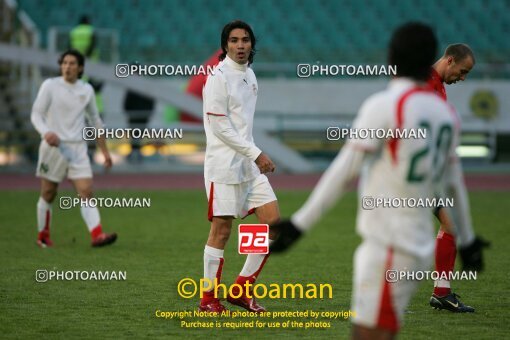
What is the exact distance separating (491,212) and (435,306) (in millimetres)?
7672

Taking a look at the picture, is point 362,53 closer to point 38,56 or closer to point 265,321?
point 38,56

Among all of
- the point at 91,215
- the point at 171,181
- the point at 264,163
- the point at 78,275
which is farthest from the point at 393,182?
the point at 171,181

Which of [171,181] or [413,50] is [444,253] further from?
[171,181]

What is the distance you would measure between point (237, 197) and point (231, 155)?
29 cm

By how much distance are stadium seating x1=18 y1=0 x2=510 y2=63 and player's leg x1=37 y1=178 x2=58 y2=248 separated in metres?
14.5

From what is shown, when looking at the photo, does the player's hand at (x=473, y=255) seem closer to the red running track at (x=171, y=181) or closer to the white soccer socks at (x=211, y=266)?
the white soccer socks at (x=211, y=266)

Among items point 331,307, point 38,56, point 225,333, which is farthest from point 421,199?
point 38,56

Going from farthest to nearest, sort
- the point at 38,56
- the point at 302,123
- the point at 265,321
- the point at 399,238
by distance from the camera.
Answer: the point at 302,123 → the point at 38,56 → the point at 265,321 → the point at 399,238

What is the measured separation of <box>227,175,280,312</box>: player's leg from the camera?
7.25 meters

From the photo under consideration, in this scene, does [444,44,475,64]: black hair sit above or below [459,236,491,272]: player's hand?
above

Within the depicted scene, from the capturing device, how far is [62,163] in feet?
35.3

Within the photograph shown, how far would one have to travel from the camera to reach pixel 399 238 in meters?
4.28

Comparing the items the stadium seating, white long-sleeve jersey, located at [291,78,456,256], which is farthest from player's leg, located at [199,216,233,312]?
the stadium seating

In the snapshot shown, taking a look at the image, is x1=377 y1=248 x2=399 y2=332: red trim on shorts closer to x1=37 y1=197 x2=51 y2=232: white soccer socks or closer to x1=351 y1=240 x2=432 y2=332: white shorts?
x1=351 y1=240 x2=432 y2=332: white shorts
